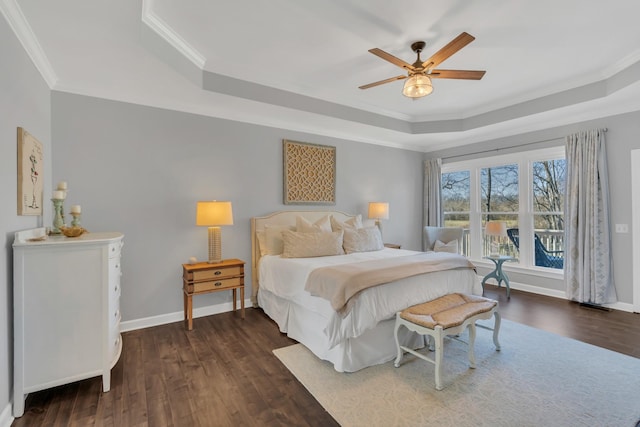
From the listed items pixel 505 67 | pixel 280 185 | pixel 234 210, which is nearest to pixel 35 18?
pixel 234 210

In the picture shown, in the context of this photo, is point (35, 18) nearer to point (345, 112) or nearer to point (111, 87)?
point (111, 87)

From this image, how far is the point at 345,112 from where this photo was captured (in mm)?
4168

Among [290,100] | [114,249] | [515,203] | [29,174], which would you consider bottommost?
[114,249]

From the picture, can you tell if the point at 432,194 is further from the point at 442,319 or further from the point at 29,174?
the point at 29,174

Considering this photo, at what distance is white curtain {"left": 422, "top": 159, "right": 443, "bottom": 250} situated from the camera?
19.4ft

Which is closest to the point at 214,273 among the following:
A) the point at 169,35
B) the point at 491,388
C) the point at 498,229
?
the point at 169,35

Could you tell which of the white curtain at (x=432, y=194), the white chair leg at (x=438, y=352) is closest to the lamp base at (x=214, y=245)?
the white chair leg at (x=438, y=352)

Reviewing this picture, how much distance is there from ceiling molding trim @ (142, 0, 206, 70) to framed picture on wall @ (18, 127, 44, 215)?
1.25m

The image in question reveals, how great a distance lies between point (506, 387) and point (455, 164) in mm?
4468

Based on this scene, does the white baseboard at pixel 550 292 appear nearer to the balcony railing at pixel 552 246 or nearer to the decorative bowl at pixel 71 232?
the balcony railing at pixel 552 246

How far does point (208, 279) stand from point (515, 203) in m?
5.00

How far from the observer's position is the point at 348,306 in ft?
7.47

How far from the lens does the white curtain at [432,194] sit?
19.4ft

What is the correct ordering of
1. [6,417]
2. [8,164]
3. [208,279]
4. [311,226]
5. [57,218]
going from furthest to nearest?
[311,226] → [208,279] → [57,218] → [8,164] → [6,417]
